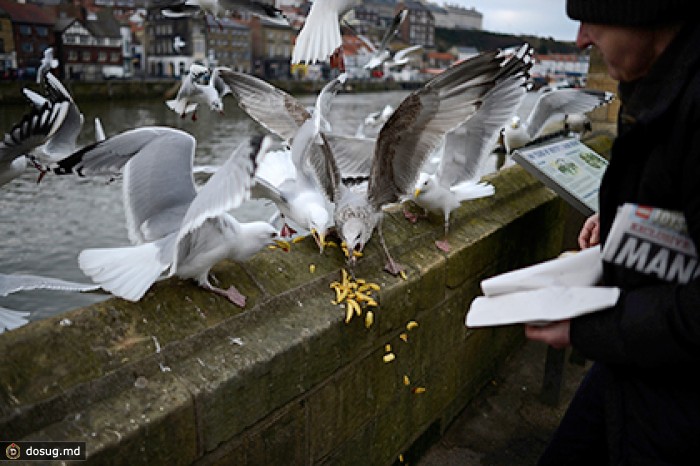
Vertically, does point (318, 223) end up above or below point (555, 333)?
below

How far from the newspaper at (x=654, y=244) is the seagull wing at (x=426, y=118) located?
1710 millimetres

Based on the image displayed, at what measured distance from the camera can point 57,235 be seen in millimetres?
8203

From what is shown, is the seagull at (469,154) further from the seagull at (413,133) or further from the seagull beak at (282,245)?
the seagull beak at (282,245)

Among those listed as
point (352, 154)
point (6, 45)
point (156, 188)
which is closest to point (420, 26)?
point (6, 45)

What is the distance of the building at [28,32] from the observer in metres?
39.8

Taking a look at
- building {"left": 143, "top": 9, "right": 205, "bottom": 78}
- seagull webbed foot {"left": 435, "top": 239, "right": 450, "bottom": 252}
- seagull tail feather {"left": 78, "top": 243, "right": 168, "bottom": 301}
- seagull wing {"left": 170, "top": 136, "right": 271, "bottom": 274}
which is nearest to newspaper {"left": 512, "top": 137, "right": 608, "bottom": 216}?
seagull webbed foot {"left": 435, "top": 239, "right": 450, "bottom": 252}

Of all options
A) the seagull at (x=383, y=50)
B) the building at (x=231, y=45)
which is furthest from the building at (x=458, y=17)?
the seagull at (x=383, y=50)

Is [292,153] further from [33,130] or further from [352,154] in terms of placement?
[352,154]

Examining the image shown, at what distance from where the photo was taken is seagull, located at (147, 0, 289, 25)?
5949 mm

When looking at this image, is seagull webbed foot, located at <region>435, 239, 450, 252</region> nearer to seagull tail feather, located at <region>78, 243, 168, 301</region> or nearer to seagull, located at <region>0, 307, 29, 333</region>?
seagull tail feather, located at <region>78, 243, 168, 301</region>

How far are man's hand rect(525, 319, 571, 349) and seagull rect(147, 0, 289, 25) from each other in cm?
572

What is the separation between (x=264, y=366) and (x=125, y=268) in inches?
23.2

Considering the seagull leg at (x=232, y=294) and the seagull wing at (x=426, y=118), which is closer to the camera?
the seagull leg at (x=232, y=294)

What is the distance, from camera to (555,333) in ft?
3.88
